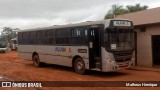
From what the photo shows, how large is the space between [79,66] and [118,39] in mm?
2928

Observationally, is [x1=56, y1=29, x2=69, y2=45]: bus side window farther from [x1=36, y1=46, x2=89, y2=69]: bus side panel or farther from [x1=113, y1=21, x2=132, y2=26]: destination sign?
[x1=113, y1=21, x2=132, y2=26]: destination sign

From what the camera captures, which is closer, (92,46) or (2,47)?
(92,46)

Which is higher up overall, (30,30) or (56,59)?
(30,30)

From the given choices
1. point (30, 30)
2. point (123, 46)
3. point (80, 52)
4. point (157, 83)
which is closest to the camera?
point (157, 83)

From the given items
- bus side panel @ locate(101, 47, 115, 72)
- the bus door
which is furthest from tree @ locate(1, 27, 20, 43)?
bus side panel @ locate(101, 47, 115, 72)

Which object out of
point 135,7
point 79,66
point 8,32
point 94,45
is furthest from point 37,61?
point 8,32

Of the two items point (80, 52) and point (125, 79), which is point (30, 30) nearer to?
point (80, 52)

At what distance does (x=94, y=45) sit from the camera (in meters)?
16.2

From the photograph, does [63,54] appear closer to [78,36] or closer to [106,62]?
[78,36]

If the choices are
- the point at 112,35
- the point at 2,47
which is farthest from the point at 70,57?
the point at 2,47

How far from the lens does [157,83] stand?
13273mm

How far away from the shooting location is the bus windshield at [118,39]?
15.5 metres

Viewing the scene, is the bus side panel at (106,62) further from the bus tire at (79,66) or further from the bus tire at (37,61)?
the bus tire at (37,61)

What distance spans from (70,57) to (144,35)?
5670mm
